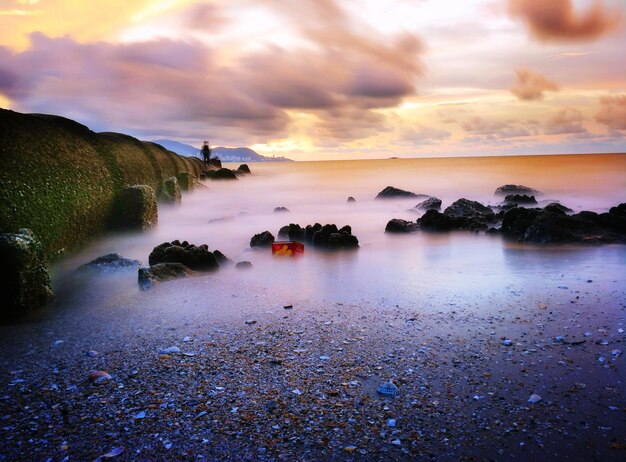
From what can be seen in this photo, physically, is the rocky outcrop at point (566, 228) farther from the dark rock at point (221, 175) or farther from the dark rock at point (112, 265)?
the dark rock at point (221, 175)

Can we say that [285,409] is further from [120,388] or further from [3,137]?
[3,137]

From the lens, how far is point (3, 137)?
7.89m

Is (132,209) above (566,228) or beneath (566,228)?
above

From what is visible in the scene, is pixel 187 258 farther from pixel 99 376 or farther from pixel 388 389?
pixel 388 389

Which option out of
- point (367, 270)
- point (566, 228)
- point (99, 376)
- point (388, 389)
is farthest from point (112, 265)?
point (566, 228)

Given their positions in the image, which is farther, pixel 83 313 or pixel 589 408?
pixel 83 313

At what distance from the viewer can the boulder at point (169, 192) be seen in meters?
16.6

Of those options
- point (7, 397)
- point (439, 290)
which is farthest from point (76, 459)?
point (439, 290)

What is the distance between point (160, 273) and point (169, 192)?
1046cm

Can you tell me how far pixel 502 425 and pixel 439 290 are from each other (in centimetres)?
374

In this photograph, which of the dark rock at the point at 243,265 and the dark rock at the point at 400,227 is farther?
the dark rock at the point at 400,227

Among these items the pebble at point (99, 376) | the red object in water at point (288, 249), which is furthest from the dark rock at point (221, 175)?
the pebble at point (99, 376)

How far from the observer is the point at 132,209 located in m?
11.3

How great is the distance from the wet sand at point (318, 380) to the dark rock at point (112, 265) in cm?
161
